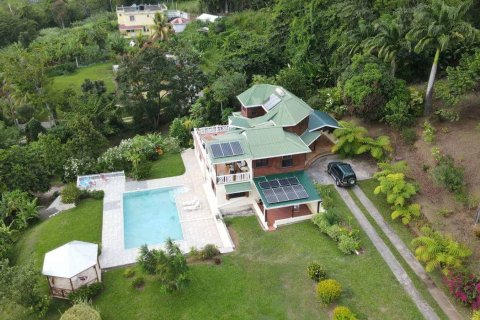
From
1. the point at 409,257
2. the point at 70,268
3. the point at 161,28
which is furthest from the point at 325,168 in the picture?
the point at 161,28

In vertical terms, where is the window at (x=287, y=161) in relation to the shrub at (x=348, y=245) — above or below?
above

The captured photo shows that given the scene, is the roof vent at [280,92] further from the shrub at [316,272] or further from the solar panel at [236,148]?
the shrub at [316,272]

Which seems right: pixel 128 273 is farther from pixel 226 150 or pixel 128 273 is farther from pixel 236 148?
pixel 236 148

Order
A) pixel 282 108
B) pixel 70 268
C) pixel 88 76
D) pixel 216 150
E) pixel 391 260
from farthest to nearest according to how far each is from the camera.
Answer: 1. pixel 88 76
2. pixel 282 108
3. pixel 216 150
4. pixel 391 260
5. pixel 70 268

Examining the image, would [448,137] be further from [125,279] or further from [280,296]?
[125,279]

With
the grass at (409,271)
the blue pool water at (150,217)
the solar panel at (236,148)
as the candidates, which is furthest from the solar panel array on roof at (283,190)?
the blue pool water at (150,217)

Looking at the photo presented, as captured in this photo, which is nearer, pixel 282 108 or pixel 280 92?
pixel 282 108

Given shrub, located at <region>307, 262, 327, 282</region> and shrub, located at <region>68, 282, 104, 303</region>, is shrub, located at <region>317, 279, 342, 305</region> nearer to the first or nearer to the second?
shrub, located at <region>307, 262, 327, 282</region>
